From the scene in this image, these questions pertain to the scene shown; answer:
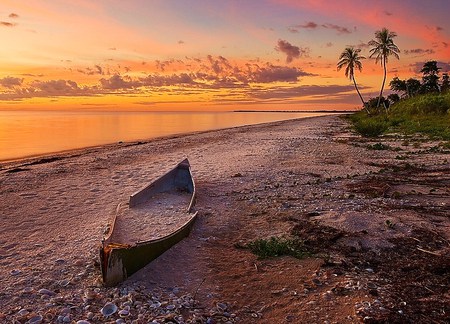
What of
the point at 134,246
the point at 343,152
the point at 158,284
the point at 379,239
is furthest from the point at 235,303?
the point at 343,152

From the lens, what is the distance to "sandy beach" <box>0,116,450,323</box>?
4.98 metres

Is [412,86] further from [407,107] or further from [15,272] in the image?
[15,272]

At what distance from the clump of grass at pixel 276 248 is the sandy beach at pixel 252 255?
0.18 m

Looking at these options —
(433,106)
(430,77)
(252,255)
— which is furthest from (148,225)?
(430,77)

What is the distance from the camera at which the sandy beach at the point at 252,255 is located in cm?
498

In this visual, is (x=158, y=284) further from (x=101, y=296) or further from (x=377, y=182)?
(x=377, y=182)

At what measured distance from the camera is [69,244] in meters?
7.43

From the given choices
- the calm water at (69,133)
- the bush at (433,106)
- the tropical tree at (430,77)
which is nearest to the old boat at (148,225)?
→ the calm water at (69,133)

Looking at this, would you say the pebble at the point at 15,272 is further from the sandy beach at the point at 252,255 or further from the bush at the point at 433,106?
the bush at the point at 433,106

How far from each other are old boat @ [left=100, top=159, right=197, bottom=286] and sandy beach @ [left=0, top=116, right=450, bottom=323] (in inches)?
9.2

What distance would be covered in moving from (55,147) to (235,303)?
29182 mm

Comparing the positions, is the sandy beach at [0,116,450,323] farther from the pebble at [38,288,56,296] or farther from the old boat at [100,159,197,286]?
the old boat at [100,159,197,286]

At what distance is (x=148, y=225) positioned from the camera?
330 inches

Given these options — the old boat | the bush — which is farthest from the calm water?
the bush
